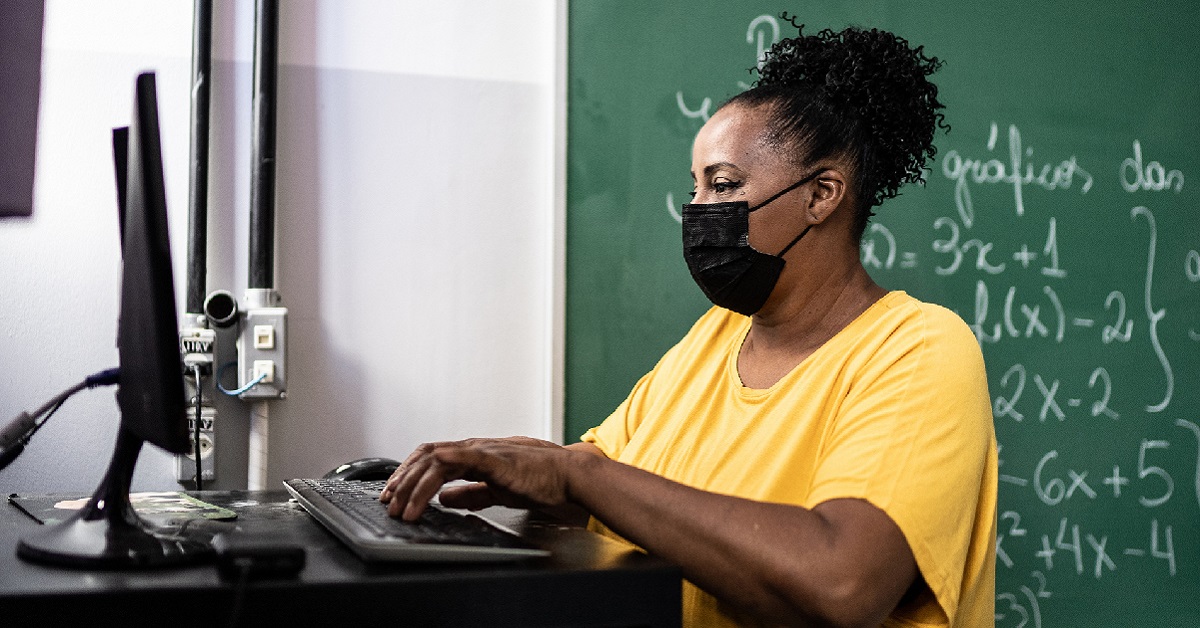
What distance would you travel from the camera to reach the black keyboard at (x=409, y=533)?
694 millimetres

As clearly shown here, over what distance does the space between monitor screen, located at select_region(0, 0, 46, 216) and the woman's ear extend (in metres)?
1.21

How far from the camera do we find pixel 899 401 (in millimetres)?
982

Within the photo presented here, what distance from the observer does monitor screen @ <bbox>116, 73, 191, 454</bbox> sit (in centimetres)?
74

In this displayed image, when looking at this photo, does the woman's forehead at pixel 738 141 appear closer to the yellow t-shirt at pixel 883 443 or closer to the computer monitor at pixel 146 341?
the yellow t-shirt at pixel 883 443

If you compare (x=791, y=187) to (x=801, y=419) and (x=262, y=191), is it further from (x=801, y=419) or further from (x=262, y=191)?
(x=262, y=191)

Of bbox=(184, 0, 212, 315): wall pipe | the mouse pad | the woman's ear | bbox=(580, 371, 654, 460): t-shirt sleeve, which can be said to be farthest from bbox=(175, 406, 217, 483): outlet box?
the woman's ear

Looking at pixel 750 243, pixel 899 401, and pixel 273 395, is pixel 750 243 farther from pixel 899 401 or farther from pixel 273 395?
pixel 273 395

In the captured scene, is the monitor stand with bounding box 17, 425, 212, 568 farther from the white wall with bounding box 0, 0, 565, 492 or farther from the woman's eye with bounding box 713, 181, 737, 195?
the white wall with bounding box 0, 0, 565, 492

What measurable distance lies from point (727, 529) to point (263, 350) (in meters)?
1.02

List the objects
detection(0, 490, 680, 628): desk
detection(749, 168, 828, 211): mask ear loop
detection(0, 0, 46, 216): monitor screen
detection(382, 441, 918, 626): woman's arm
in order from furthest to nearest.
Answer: detection(0, 0, 46, 216): monitor screen, detection(749, 168, 828, 211): mask ear loop, detection(382, 441, 918, 626): woman's arm, detection(0, 490, 680, 628): desk

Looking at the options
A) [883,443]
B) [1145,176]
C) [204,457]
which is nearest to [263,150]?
[204,457]

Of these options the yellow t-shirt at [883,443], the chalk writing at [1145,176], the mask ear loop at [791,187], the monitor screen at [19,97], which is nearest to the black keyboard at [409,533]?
the yellow t-shirt at [883,443]

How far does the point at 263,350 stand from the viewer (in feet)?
5.36

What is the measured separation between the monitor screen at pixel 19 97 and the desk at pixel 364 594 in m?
1.00
